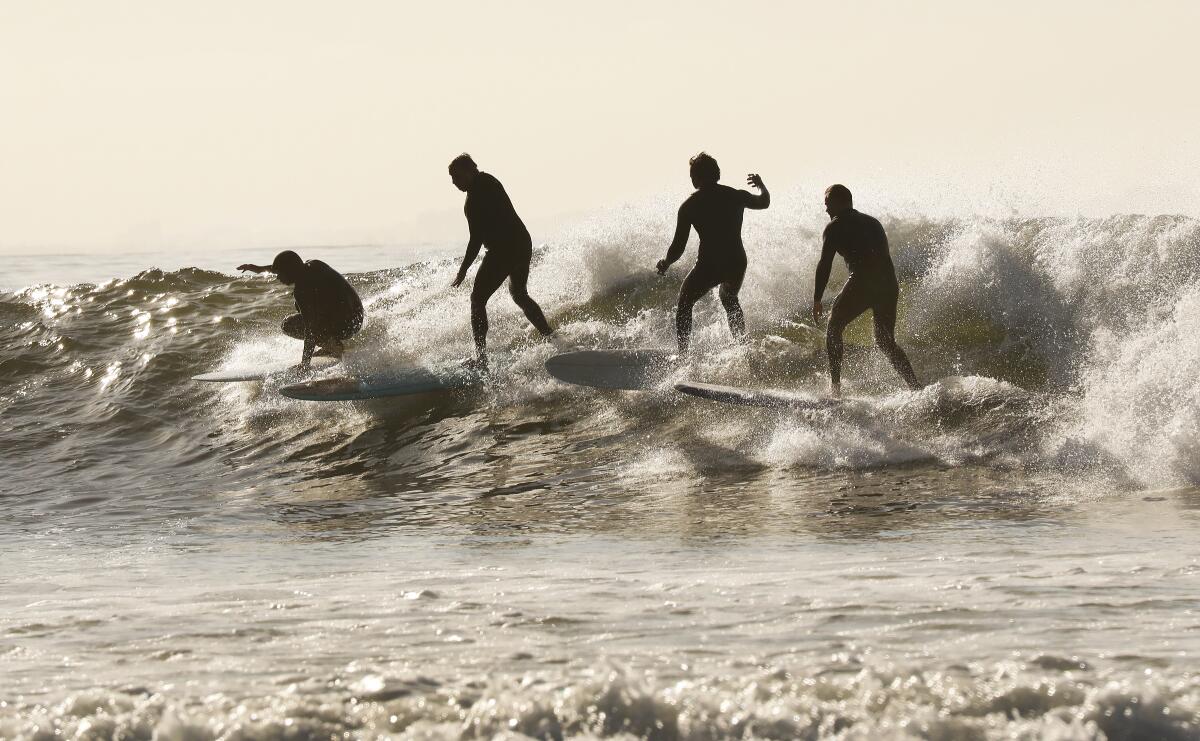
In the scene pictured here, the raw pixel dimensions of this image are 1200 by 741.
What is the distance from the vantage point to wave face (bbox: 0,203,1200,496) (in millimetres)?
7938

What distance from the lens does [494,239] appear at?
10.0m

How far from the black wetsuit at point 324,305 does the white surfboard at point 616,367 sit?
1.92 meters

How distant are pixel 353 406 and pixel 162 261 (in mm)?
24637

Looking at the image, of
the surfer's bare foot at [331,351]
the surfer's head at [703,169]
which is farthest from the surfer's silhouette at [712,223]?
the surfer's bare foot at [331,351]

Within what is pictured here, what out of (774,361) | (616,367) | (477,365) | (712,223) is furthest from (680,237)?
(477,365)

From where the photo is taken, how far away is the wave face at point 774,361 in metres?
7.94

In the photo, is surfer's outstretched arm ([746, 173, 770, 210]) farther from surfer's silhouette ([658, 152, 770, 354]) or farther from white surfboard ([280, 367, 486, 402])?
white surfboard ([280, 367, 486, 402])

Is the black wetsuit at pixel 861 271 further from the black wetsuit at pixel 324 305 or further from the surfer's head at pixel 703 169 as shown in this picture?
the black wetsuit at pixel 324 305

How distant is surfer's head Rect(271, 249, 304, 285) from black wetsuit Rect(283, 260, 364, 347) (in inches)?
1.8

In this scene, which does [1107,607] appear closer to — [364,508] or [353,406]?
[364,508]

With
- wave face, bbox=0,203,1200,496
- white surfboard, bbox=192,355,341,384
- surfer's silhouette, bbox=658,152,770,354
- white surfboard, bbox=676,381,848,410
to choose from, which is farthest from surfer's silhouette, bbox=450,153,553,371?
white surfboard, bbox=676,381,848,410

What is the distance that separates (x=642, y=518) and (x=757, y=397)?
196 centimetres

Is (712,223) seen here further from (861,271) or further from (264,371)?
(264,371)

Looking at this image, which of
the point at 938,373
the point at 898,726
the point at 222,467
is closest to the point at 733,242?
the point at 938,373
